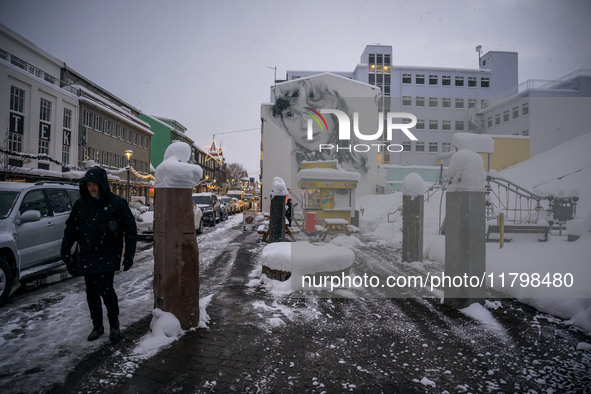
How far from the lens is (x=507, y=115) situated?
A: 43.7 meters

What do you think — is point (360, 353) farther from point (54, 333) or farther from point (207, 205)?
point (207, 205)

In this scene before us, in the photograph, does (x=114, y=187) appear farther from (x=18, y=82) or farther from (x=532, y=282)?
(x=532, y=282)

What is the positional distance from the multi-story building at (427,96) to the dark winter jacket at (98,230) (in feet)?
166

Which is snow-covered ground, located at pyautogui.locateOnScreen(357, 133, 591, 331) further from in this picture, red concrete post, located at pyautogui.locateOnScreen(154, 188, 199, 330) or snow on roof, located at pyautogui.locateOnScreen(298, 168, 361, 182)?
red concrete post, located at pyautogui.locateOnScreen(154, 188, 199, 330)

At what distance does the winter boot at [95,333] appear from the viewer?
400cm

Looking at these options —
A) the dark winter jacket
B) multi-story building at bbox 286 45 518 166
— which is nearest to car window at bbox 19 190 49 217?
the dark winter jacket

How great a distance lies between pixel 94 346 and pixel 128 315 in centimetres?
110

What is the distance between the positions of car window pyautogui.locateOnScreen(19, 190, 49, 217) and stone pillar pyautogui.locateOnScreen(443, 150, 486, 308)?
7.58m

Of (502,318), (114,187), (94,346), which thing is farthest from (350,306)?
(114,187)

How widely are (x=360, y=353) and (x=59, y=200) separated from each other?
7073 mm

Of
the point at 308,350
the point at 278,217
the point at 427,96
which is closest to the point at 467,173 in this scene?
the point at 308,350

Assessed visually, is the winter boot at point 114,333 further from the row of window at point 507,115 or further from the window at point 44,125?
the row of window at point 507,115

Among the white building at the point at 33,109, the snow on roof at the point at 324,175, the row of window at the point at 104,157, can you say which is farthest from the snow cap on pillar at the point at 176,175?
the row of window at the point at 104,157

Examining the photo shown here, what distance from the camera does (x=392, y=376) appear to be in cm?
333
